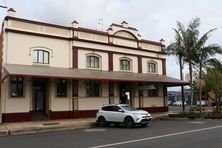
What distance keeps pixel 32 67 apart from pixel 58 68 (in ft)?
8.18

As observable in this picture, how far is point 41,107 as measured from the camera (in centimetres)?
2712

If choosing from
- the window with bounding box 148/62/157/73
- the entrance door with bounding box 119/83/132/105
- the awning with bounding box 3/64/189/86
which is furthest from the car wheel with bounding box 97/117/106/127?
the window with bounding box 148/62/157/73

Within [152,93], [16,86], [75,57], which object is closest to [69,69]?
[75,57]

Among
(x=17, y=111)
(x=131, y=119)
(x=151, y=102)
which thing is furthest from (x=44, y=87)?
(x=151, y=102)

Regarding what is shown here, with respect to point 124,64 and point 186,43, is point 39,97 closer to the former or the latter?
point 124,64

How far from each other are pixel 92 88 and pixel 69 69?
309 cm

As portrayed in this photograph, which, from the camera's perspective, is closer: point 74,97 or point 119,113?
point 119,113

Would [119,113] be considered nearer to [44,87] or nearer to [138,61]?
[44,87]

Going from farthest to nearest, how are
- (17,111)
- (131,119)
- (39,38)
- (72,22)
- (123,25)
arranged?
(123,25) → (72,22) → (39,38) → (17,111) → (131,119)

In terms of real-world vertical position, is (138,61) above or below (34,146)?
above

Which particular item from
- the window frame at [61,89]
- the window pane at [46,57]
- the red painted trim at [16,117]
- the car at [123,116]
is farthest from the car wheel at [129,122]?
the window pane at [46,57]

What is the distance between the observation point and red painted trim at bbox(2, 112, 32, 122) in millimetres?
23875

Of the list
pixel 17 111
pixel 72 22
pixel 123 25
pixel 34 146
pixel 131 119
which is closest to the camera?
pixel 34 146

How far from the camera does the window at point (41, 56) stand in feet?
86.3
